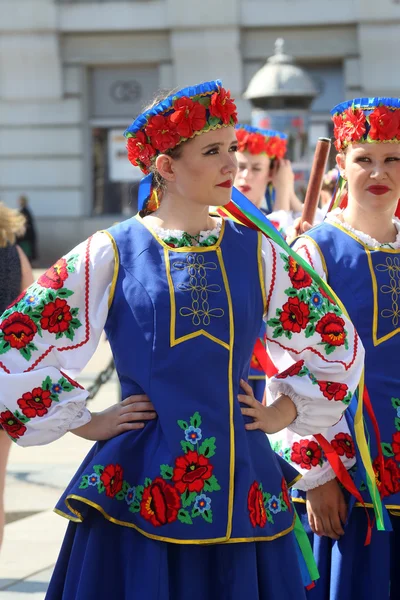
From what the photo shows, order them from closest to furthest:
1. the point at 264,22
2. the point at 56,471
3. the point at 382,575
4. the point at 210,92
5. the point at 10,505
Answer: the point at 210,92
the point at 382,575
the point at 10,505
the point at 56,471
the point at 264,22

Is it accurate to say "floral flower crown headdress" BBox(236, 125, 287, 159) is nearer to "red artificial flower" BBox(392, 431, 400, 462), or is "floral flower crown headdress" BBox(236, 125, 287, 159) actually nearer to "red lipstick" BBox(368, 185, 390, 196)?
"red lipstick" BBox(368, 185, 390, 196)

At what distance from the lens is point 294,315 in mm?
3307

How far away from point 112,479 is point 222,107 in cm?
97

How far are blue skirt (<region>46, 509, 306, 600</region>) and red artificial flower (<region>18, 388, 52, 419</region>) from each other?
0.29 m

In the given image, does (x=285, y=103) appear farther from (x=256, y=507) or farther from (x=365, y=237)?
(x=256, y=507)

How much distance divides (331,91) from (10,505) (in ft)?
50.2

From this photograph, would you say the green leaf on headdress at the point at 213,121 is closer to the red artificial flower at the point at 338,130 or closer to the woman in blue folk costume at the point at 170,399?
the woman in blue folk costume at the point at 170,399

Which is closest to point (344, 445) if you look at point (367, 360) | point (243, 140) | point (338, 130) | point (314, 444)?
point (314, 444)

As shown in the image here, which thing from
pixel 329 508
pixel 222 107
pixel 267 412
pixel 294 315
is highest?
pixel 222 107

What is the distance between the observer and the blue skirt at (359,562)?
12.2ft

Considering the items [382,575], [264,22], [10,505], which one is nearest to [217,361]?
[382,575]

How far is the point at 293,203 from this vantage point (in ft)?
22.4

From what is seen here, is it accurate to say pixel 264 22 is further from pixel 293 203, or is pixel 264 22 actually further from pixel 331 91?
pixel 293 203

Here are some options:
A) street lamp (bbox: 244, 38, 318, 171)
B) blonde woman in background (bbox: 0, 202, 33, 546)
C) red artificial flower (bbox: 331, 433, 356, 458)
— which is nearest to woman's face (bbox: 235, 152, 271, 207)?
blonde woman in background (bbox: 0, 202, 33, 546)
